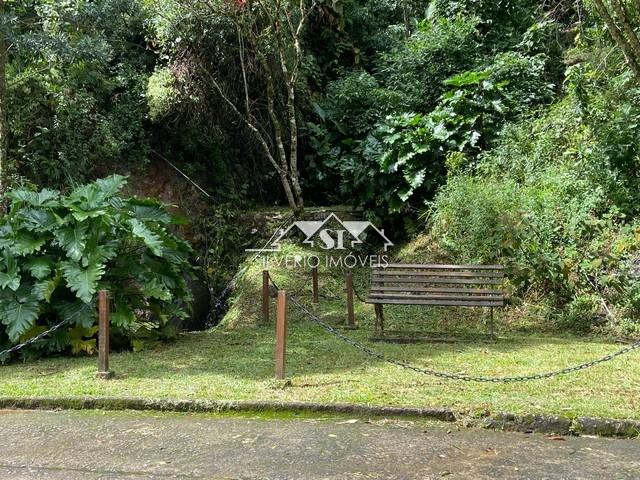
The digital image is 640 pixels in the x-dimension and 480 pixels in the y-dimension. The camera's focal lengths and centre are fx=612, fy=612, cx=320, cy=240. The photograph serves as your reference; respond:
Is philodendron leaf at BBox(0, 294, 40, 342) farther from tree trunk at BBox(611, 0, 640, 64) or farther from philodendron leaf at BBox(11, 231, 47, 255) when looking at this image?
tree trunk at BBox(611, 0, 640, 64)

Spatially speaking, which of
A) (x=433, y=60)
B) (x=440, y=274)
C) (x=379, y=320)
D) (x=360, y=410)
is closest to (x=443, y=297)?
(x=440, y=274)

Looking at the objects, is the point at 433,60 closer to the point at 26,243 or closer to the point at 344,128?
the point at 344,128

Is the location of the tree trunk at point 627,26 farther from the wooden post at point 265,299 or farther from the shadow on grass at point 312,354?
the wooden post at point 265,299

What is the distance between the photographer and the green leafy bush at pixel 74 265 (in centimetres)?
715

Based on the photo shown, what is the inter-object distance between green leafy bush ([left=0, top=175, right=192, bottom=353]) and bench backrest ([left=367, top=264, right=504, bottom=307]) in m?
2.91

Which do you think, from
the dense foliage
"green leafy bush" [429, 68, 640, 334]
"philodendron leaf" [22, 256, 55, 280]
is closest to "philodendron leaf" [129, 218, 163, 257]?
the dense foliage

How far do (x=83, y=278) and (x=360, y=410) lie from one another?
12.6 feet

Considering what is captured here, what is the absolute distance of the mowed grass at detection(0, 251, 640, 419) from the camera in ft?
17.3

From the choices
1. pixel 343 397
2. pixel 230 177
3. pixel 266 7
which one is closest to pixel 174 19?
pixel 266 7

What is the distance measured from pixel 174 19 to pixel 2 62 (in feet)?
Result: 12.3

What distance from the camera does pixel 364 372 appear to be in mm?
6367

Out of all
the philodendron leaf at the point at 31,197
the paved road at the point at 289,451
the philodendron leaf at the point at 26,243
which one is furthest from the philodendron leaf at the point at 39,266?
the paved road at the point at 289,451

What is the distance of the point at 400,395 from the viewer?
5379 millimetres

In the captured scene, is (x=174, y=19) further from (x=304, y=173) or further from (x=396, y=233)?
(x=396, y=233)
